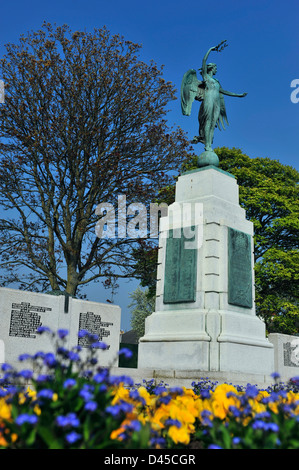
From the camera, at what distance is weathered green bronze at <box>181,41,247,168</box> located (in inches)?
511

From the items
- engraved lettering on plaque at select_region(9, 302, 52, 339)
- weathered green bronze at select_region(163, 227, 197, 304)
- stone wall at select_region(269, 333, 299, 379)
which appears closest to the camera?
weathered green bronze at select_region(163, 227, 197, 304)

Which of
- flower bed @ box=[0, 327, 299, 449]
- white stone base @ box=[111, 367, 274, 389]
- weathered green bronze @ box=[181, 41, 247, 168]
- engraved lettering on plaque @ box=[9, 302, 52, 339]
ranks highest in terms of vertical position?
weathered green bronze @ box=[181, 41, 247, 168]

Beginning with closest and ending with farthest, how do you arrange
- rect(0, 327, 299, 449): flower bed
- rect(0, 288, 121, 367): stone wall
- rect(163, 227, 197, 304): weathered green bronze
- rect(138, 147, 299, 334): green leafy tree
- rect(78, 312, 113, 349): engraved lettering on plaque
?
1. rect(0, 327, 299, 449): flower bed
2. rect(163, 227, 197, 304): weathered green bronze
3. rect(0, 288, 121, 367): stone wall
4. rect(78, 312, 113, 349): engraved lettering on plaque
5. rect(138, 147, 299, 334): green leafy tree

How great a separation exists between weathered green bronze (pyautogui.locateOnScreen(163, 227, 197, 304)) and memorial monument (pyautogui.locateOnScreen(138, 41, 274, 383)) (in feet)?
0.07

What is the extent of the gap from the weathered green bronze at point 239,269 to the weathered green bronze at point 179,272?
0.90m

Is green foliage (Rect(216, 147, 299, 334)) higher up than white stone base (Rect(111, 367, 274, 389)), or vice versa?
green foliage (Rect(216, 147, 299, 334))

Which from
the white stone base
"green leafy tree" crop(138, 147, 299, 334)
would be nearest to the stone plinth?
the white stone base

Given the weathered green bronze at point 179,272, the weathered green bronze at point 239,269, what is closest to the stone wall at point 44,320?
the weathered green bronze at point 179,272

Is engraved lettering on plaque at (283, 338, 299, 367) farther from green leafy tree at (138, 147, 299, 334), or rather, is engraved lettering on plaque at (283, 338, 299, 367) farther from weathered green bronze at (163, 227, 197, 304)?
weathered green bronze at (163, 227, 197, 304)

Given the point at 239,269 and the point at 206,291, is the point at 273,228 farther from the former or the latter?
the point at 206,291

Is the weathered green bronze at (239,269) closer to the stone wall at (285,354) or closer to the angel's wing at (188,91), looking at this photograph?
the angel's wing at (188,91)

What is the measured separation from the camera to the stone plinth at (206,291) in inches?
418
